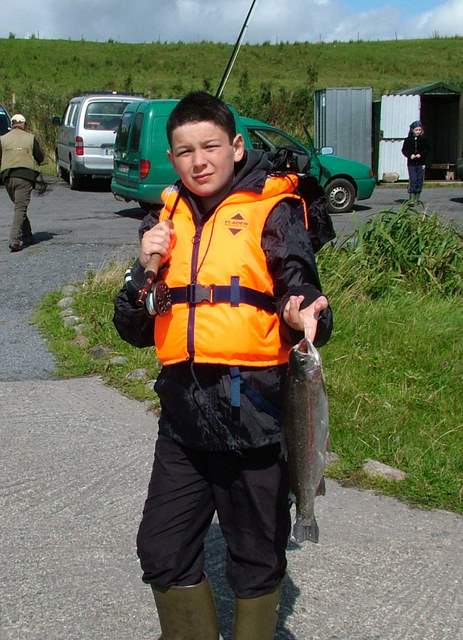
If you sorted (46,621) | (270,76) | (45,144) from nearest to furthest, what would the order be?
(46,621), (45,144), (270,76)

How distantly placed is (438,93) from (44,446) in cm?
2313

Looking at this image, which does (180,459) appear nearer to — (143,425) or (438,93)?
(143,425)

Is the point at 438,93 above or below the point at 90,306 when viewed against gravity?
above

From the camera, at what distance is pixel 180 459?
9.37 ft

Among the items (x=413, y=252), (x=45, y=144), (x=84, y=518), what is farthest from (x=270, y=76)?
(x=84, y=518)

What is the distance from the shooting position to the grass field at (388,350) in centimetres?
488

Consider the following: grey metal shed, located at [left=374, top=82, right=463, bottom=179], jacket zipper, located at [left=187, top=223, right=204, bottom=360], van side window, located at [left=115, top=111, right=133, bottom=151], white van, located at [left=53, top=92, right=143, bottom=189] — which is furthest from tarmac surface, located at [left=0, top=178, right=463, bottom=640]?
grey metal shed, located at [left=374, top=82, right=463, bottom=179]

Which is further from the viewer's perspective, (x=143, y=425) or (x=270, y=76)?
(x=270, y=76)

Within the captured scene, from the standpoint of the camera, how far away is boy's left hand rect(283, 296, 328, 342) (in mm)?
2605

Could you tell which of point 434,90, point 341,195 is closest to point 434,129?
point 434,90

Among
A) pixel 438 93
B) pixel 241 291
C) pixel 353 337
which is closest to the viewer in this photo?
pixel 241 291

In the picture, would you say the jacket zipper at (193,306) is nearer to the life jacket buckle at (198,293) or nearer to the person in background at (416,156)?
the life jacket buckle at (198,293)

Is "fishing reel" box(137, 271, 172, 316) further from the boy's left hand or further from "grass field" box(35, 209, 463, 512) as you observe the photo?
"grass field" box(35, 209, 463, 512)

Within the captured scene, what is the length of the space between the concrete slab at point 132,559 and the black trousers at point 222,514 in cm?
64
